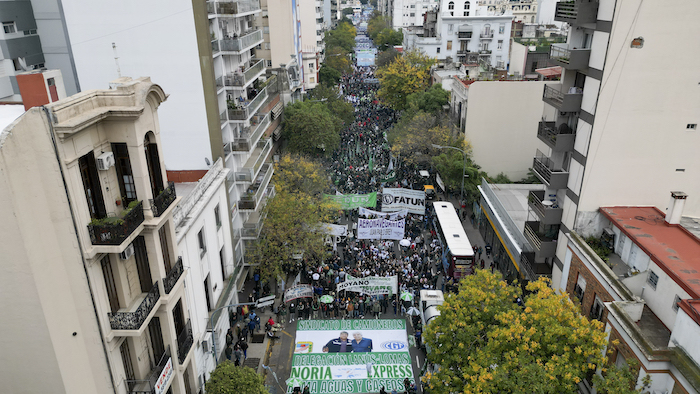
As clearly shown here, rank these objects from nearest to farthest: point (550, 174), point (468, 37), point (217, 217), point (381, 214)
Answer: point (550, 174) < point (217, 217) < point (381, 214) < point (468, 37)

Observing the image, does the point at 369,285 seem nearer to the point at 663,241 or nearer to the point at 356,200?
the point at 356,200

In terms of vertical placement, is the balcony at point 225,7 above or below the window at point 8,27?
above

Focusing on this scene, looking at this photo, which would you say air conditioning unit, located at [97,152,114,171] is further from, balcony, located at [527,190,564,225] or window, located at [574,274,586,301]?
balcony, located at [527,190,564,225]

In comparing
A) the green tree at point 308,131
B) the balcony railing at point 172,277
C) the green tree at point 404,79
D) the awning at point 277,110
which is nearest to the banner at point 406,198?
the green tree at point 308,131

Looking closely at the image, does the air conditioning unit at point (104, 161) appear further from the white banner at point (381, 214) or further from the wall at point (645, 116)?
the white banner at point (381, 214)

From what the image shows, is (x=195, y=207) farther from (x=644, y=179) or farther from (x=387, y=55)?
(x=387, y=55)

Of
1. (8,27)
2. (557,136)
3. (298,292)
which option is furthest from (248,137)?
(557,136)

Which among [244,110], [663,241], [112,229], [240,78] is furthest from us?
[240,78]
